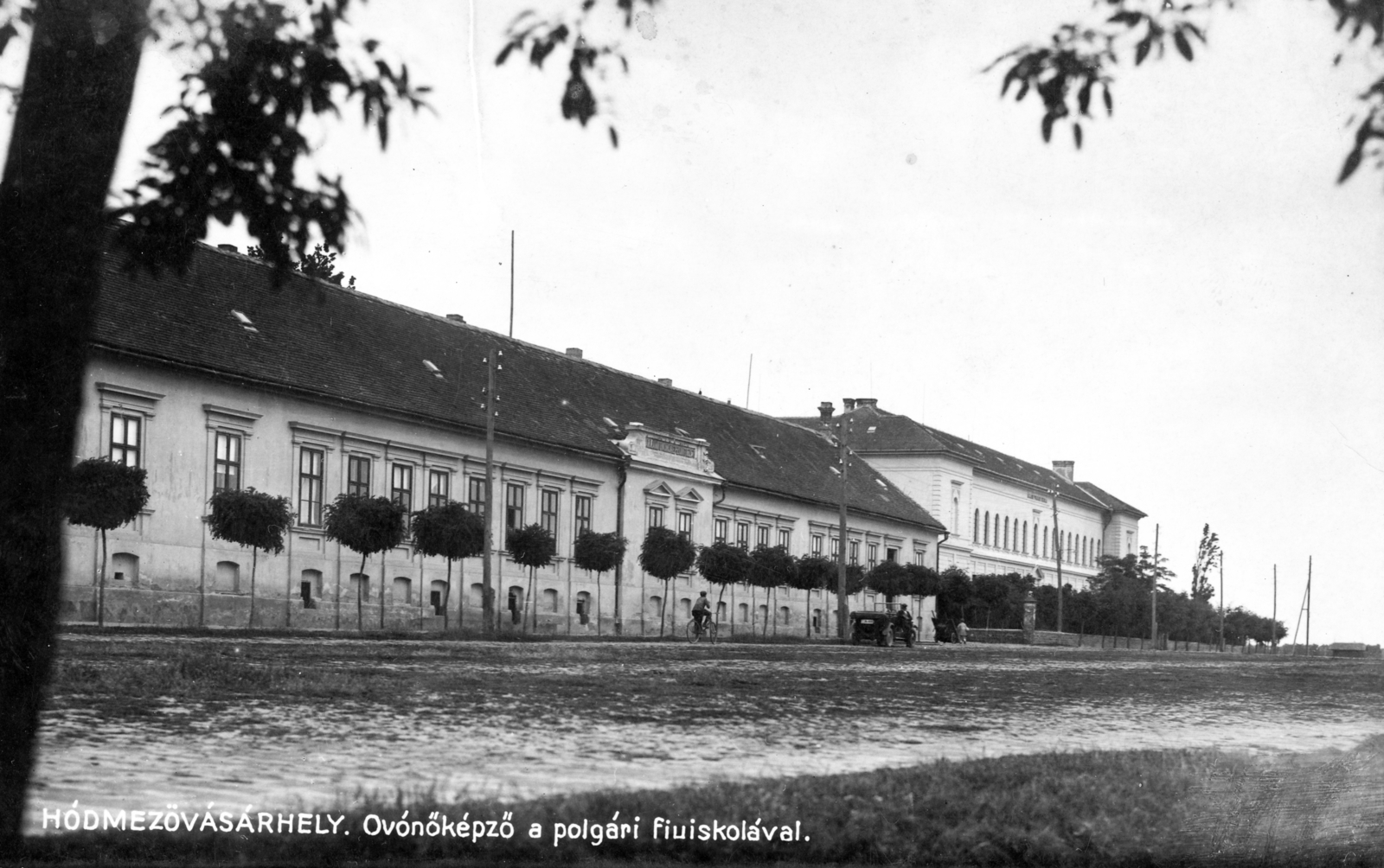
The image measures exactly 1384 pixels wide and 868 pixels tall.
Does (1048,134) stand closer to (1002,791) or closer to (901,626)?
(1002,791)

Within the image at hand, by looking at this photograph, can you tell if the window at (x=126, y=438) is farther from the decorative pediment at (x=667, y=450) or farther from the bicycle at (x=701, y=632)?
the decorative pediment at (x=667, y=450)

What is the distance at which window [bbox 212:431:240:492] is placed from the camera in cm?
3456

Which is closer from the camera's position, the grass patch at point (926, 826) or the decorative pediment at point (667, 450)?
the grass patch at point (926, 826)

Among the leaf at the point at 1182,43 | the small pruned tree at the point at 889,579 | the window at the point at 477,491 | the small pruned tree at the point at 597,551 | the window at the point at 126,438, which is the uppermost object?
the leaf at the point at 1182,43

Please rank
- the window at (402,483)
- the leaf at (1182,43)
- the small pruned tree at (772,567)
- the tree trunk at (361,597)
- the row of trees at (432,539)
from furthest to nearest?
1. the small pruned tree at (772,567)
2. the window at (402,483)
3. the tree trunk at (361,597)
4. the row of trees at (432,539)
5. the leaf at (1182,43)

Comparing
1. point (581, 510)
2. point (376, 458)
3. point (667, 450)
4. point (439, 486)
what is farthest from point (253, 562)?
point (667, 450)

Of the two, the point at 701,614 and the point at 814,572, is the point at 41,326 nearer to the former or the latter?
the point at 701,614

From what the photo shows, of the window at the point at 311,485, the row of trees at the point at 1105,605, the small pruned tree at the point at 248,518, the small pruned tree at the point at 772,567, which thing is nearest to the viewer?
the small pruned tree at the point at 248,518

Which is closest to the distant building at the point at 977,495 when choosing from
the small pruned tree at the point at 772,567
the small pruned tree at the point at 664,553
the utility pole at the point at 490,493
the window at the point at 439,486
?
the small pruned tree at the point at 772,567

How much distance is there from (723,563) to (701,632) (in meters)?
5.32

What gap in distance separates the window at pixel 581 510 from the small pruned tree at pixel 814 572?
9158mm

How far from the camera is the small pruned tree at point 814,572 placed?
53781 mm

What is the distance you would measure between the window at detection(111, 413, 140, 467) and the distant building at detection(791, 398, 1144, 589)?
44.6 m

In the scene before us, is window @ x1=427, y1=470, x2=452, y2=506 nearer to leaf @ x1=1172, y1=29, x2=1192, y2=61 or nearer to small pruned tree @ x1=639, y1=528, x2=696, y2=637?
small pruned tree @ x1=639, y1=528, x2=696, y2=637
